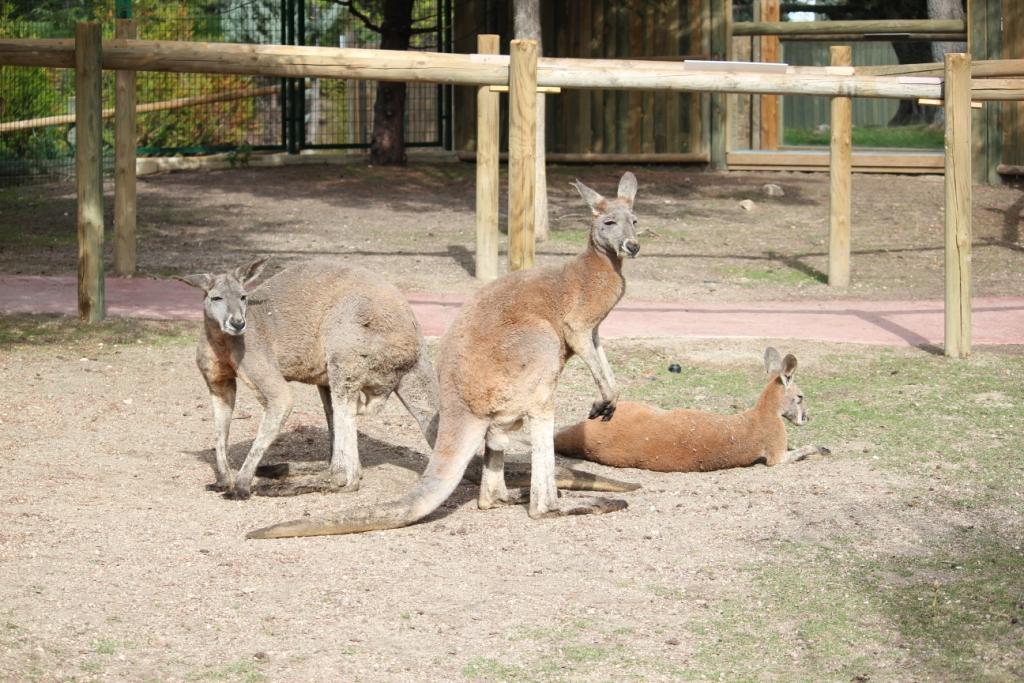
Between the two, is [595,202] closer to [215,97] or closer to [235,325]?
[235,325]

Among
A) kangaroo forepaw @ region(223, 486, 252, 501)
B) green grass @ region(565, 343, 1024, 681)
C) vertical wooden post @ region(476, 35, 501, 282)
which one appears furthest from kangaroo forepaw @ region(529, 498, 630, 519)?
vertical wooden post @ region(476, 35, 501, 282)

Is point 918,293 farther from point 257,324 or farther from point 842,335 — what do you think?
point 257,324

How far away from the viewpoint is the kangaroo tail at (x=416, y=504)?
5.80m

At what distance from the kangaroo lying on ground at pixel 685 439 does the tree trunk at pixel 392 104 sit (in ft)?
37.6

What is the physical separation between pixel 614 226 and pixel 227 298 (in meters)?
1.69

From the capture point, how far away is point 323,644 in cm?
481

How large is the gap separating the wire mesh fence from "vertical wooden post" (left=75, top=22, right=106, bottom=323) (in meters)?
7.70

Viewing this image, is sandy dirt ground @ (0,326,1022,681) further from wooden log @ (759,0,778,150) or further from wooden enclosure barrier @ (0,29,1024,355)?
wooden log @ (759,0,778,150)

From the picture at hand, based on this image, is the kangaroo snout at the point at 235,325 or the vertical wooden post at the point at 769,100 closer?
the kangaroo snout at the point at 235,325

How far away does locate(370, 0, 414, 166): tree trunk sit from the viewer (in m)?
18.1

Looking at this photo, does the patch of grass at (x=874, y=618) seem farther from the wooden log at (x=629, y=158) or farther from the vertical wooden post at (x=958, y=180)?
the wooden log at (x=629, y=158)

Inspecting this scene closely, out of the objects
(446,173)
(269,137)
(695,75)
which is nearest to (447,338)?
(695,75)

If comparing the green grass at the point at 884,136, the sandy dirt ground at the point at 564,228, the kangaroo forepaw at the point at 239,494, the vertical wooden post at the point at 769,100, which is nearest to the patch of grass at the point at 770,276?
the sandy dirt ground at the point at 564,228

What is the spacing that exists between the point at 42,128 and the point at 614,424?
1343 centimetres
